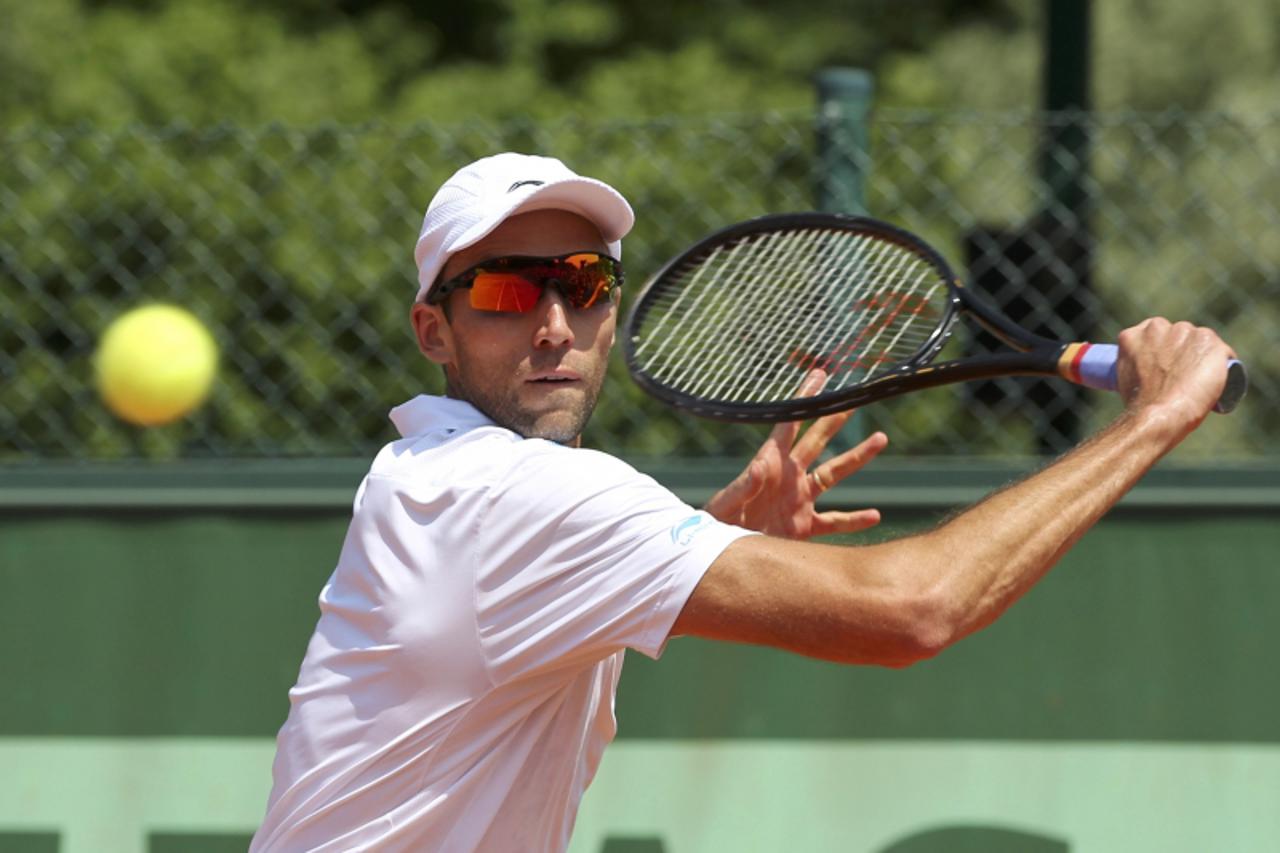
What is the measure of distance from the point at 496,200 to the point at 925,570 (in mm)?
785

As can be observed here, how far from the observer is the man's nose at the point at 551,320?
2670 mm

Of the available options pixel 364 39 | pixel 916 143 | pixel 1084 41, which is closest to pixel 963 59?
pixel 364 39

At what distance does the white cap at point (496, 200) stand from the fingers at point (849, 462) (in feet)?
1.86

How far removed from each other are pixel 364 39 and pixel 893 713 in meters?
10.2

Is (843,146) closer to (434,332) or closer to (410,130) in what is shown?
(410,130)

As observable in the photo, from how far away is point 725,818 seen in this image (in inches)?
154

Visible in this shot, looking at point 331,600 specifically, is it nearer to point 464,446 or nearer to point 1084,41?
point 464,446

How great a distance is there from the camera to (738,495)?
3.08 meters

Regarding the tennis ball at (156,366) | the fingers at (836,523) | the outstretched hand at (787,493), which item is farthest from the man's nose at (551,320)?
the tennis ball at (156,366)

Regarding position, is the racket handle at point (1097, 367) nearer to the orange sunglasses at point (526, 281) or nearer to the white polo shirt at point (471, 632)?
the white polo shirt at point (471, 632)

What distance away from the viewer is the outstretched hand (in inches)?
120

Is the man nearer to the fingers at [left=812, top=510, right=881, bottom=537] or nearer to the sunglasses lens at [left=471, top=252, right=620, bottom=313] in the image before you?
the sunglasses lens at [left=471, top=252, right=620, bottom=313]

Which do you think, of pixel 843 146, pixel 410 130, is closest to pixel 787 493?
pixel 843 146

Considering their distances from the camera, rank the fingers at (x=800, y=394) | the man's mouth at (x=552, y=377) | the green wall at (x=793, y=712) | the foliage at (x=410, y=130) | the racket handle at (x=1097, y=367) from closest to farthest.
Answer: the racket handle at (x=1097, y=367) < the man's mouth at (x=552, y=377) < the fingers at (x=800, y=394) < the green wall at (x=793, y=712) < the foliage at (x=410, y=130)
